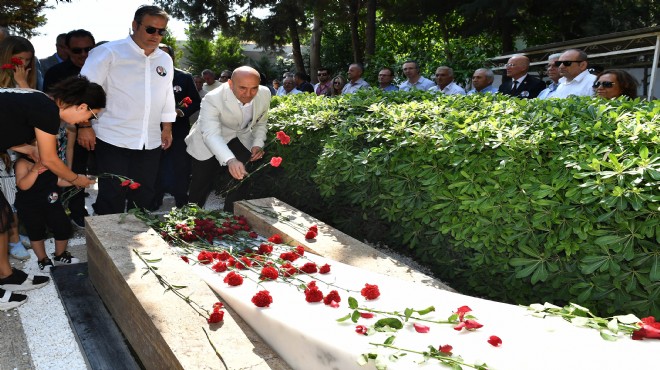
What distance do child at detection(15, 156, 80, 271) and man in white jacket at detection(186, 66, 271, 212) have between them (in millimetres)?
1379

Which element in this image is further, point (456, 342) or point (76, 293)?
point (76, 293)

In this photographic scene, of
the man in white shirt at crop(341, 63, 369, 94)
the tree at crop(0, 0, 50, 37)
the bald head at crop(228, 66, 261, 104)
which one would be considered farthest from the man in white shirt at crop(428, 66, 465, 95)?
the tree at crop(0, 0, 50, 37)

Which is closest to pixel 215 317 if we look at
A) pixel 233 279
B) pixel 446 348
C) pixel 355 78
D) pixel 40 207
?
pixel 233 279

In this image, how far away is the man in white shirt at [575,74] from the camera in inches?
243

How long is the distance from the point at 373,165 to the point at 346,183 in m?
0.51

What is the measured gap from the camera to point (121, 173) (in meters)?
4.96

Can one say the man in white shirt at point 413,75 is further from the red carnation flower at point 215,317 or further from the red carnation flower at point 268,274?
the red carnation flower at point 215,317

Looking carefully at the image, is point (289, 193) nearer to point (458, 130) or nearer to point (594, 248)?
point (458, 130)

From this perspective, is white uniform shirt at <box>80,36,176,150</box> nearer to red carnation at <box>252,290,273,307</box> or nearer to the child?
the child

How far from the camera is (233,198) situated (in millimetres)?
6078

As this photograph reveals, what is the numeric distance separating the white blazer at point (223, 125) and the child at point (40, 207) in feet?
4.54

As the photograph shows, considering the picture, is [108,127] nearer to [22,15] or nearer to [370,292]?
[370,292]

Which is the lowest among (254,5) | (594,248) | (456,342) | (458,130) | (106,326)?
(106,326)

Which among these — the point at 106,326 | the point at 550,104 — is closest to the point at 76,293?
the point at 106,326
